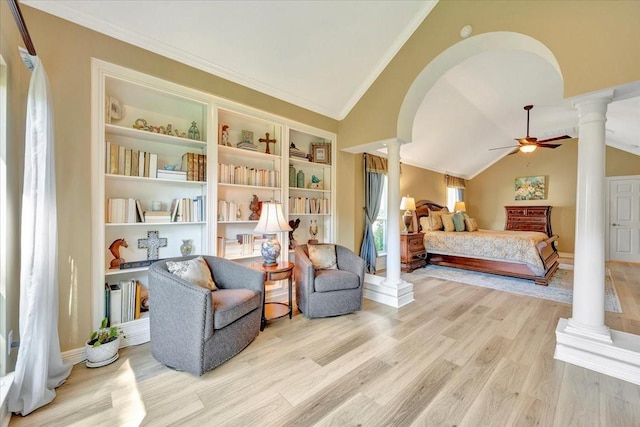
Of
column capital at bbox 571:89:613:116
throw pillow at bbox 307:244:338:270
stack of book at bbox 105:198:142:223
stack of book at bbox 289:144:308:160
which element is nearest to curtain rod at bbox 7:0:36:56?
stack of book at bbox 105:198:142:223

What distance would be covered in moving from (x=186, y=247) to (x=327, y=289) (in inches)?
62.7

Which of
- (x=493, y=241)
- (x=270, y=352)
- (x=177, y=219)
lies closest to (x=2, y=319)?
(x=177, y=219)

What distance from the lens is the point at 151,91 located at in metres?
2.55

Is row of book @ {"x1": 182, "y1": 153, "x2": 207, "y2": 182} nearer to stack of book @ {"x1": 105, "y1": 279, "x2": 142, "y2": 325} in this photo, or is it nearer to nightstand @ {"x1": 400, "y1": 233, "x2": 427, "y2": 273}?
stack of book @ {"x1": 105, "y1": 279, "x2": 142, "y2": 325}

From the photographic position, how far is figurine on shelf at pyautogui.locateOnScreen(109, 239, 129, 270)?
2.42 m

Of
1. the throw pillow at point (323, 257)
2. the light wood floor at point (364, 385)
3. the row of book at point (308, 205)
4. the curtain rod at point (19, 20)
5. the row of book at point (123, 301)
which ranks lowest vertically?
the light wood floor at point (364, 385)

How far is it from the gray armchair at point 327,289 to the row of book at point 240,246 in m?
0.54

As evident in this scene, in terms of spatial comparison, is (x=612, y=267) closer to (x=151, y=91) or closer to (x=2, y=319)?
(x=151, y=91)

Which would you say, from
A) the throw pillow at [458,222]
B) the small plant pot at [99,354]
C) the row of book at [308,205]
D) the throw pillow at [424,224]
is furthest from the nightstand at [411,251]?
the small plant pot at [99,354]

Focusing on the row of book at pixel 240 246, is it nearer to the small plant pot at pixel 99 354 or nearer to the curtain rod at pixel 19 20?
the small plant pot at pixel 99 354

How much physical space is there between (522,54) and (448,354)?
151 inches

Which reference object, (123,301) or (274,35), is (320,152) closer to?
(274,35)

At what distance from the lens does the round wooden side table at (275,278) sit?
270 cm

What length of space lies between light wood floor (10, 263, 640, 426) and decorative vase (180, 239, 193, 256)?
0.94 m
